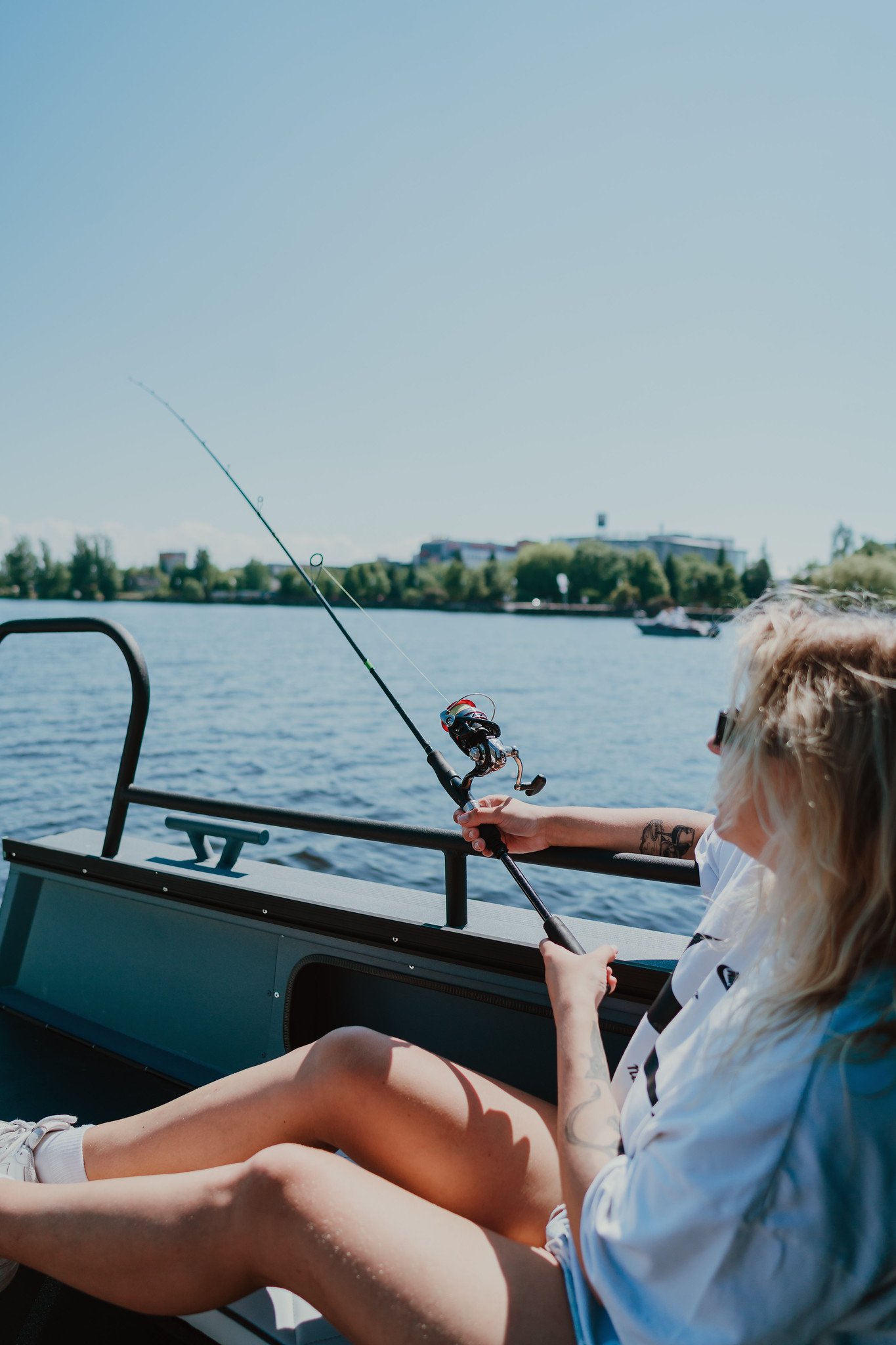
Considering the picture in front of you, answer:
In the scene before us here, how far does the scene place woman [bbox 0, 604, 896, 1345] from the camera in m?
0.76

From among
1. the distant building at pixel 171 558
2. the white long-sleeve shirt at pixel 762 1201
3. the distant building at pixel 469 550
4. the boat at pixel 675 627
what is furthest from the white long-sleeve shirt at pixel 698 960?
the distant building at pixel 469 550

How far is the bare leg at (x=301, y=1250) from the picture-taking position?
1.01 m

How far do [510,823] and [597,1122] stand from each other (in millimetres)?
684

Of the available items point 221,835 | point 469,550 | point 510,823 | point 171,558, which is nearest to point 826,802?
point 510,823

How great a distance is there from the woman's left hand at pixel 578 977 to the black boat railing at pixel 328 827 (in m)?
0.21

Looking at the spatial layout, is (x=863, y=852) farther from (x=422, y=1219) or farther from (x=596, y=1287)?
(x=422, y=1219)

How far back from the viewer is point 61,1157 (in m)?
1.48

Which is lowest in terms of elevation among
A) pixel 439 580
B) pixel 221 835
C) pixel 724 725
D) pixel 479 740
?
pixel 221 835

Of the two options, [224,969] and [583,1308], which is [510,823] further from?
[224,969]

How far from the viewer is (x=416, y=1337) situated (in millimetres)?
989

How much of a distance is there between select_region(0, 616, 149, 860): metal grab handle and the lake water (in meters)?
0.57

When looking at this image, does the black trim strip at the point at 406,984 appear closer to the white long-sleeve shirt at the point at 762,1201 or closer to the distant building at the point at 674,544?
the white long-sleeve shirt at the point at 762,1201

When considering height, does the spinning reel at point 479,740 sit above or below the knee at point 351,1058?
above

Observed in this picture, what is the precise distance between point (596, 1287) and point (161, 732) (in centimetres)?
1506
